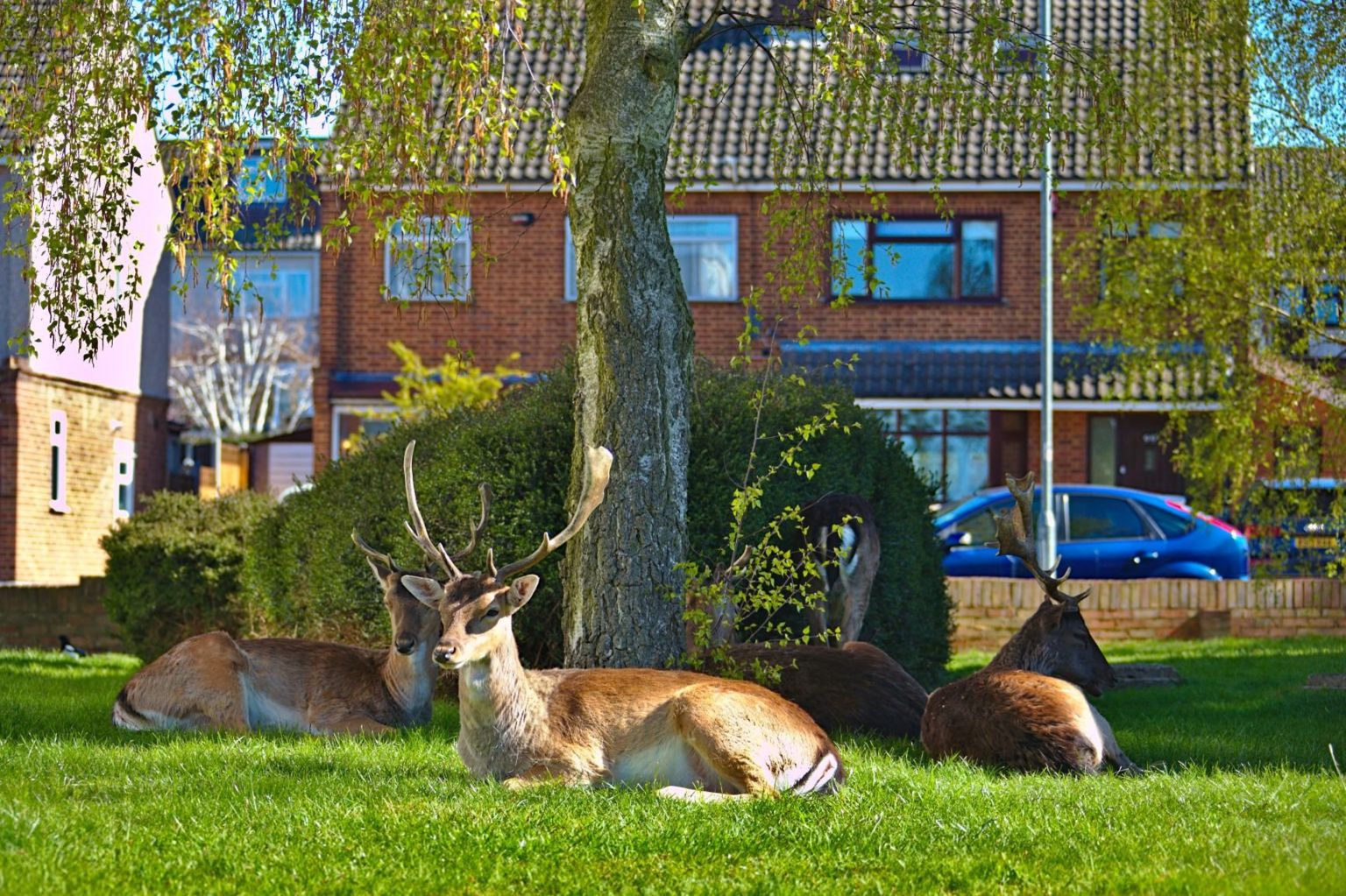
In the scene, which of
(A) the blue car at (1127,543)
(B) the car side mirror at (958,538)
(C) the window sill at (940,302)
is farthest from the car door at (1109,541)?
(C) the window sill at (940,302)

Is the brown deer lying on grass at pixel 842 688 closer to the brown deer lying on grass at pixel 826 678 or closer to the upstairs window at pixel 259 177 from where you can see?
the brown deer lying on grass at pixel 826 678

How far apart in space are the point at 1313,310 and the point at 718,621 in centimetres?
754

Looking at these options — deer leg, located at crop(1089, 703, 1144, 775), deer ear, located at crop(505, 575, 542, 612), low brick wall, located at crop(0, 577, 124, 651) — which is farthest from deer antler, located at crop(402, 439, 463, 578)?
low brick wall, located at crop(0, 577, 124, 651)

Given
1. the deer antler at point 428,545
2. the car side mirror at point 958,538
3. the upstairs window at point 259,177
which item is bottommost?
the car side mirror at point 958,538

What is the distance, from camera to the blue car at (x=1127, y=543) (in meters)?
22.7

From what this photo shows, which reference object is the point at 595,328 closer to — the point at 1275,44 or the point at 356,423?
the point at 1275,44

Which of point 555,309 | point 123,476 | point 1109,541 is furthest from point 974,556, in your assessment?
point 123,476

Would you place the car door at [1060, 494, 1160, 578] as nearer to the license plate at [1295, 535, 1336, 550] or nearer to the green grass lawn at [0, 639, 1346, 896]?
the license plate at [1295, 535, 1336, 550]

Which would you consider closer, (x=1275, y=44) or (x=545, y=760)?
(x=545, y=760)

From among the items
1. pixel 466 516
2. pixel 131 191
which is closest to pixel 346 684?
pixel 466 516

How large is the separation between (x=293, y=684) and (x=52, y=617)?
Result: 11.7 meters

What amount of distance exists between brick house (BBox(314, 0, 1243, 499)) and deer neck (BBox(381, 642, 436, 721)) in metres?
19.1

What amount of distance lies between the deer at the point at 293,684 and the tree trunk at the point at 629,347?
0.98 meters

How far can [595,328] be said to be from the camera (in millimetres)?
10680
